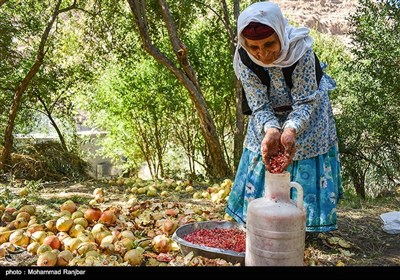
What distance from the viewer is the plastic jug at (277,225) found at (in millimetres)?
2023

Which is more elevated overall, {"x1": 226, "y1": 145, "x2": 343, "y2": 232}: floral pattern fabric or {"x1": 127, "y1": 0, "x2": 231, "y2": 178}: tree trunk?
{"x1": 127, "y1": 0, "x2": 231, "y2": 178}: tree trunk

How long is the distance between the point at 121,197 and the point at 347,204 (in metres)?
2.47

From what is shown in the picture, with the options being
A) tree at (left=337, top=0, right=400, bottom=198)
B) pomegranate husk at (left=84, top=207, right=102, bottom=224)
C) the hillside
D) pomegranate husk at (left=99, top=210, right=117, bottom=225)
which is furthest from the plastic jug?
the hillside

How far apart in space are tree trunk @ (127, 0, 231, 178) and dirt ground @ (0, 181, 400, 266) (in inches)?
73.2

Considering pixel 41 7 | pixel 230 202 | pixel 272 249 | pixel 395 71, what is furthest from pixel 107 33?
pixel 272 249

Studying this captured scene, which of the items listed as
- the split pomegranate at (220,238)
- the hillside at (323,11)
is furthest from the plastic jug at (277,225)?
the hillside at (323,11)

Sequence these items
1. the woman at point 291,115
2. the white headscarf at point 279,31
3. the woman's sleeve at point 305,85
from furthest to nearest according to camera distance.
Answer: the woman's sleeve at point 305,85 < the woman at point 291,115 < the white headscarf at point 279,31

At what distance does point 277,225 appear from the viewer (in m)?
2.02

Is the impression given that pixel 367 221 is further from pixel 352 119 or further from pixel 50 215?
pixel 352 119

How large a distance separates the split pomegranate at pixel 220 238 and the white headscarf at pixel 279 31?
3.55ft

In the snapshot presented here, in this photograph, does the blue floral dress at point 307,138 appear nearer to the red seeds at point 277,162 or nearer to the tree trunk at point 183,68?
the red seeds at point 277,162

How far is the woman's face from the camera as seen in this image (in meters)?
2.41

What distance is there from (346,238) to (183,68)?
13.2 feet

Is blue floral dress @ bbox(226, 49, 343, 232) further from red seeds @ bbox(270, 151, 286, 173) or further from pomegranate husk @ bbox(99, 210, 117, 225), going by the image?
pomegranate husk @ bbox(99, 210, 117, 225)
